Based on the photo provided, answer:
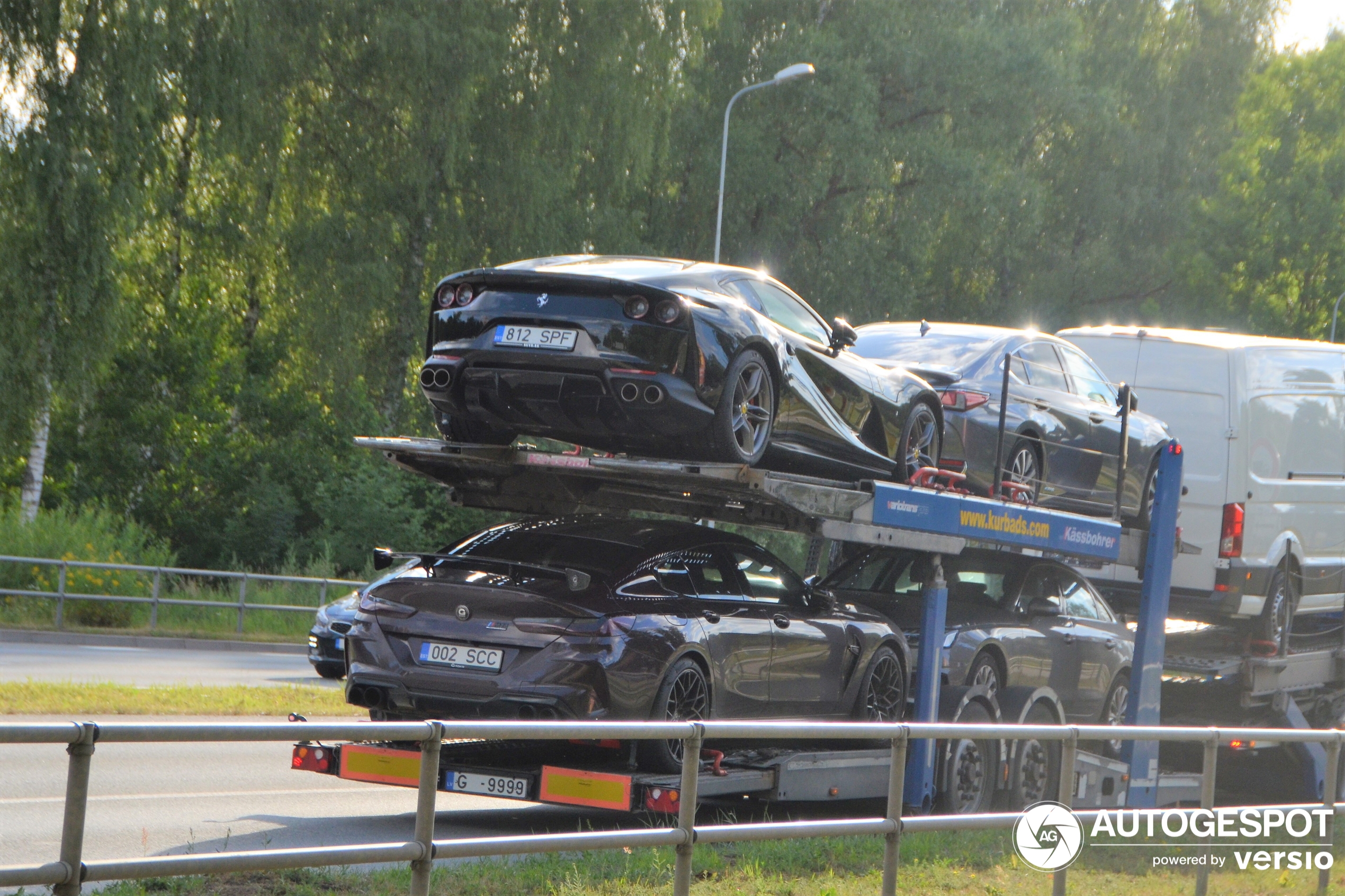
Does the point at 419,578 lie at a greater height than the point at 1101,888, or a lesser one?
greater

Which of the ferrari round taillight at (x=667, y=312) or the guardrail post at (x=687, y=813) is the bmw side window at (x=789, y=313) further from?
the guardrail post at (x=687, y=813)

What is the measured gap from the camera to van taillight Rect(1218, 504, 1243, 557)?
12.6m

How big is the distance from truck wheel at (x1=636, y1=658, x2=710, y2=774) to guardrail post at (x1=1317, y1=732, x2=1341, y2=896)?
11.1 feet

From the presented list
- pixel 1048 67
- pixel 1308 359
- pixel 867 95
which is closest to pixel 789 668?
pixel 1308 359

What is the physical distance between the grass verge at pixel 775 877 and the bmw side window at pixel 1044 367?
423cm

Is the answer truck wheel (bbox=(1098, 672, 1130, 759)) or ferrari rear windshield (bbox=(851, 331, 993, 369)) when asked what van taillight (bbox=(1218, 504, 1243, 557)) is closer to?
truck wheel (bbox=(1098, 672, 1130, 759))

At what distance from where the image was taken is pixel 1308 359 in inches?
533

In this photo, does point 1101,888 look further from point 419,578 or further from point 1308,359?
point 1308,359

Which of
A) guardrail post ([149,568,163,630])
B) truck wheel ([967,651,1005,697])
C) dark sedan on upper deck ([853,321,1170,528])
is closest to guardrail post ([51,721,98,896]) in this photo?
truck wheel ([967,651,1005,697])

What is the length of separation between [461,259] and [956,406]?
1943 centimetres

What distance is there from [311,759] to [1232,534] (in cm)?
859

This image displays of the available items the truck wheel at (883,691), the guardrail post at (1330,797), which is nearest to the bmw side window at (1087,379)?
the truck wheel at (883,691)

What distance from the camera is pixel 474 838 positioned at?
17.0 feet

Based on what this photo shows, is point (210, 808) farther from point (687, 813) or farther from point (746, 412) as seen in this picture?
point (687, 813)
